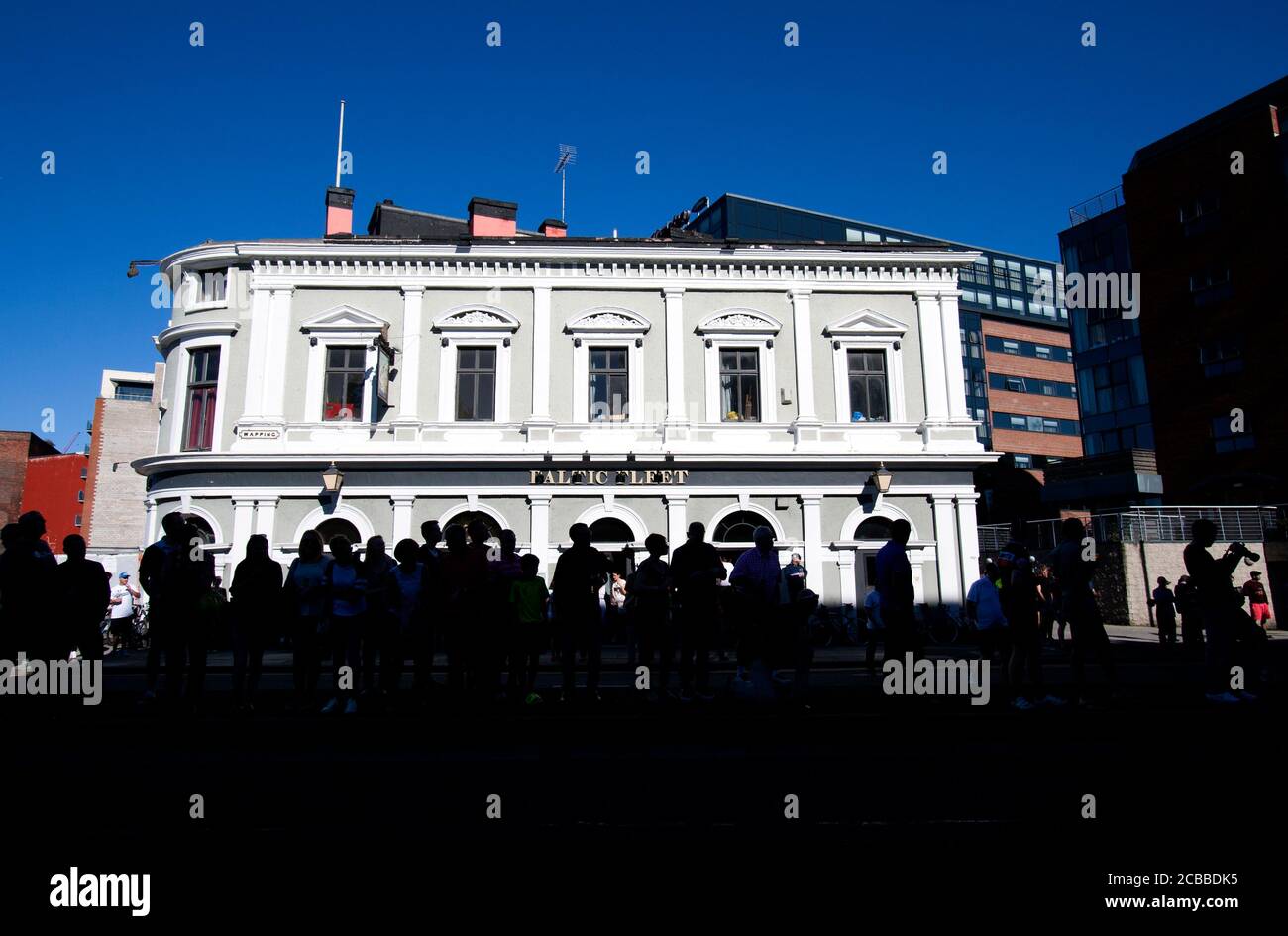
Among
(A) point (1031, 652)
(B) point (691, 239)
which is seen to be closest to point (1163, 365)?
(B) point (691, 239)

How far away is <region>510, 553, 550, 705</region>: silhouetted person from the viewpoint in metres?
8.77

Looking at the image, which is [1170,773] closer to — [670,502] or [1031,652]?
[1031,652]

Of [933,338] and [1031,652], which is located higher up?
[933,338]

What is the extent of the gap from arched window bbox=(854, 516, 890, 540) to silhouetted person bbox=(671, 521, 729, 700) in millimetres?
12390

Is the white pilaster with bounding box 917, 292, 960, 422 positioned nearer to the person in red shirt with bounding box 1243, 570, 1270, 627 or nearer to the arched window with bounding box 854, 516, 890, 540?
the arched window with bounding box 854, 516, 890, 540

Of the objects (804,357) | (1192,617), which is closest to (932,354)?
(804,357)

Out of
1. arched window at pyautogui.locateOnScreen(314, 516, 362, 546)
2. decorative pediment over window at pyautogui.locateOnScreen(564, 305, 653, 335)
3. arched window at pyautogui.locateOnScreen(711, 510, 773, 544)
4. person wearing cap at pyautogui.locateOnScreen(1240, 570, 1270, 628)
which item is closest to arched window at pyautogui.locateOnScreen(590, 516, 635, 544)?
arched window at pyautogui.locateOnScreen(711, 510, 773, 544)

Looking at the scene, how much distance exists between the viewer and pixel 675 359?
67.5 feet

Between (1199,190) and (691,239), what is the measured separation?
25.6m

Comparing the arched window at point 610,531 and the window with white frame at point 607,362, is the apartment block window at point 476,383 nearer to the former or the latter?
the window with white frame at point 607,362

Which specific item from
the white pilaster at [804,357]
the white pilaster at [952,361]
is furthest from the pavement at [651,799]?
the white pilaster at [952,361]

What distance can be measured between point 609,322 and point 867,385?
283 inches

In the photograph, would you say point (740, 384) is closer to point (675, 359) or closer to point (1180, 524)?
point (675, 359)
